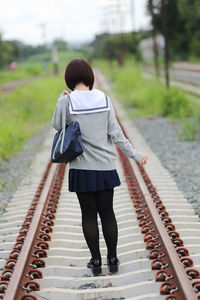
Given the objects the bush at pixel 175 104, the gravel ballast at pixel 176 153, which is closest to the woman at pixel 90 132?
the gravel ballast at pixel 176 153

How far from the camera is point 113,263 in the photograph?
15.4ft

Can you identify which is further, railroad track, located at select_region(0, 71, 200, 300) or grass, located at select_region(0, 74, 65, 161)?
grass, located at select_region(0, 74, 65, 161)

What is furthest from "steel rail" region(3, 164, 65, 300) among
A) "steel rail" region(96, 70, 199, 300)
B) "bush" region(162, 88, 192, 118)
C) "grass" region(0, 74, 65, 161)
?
"bush" region(162, 88, 192, 118)

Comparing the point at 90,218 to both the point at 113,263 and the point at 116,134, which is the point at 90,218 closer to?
the point at 113,263

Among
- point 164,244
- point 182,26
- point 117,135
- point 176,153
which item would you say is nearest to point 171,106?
point 176,153

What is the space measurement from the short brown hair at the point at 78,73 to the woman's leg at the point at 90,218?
2.98 ft

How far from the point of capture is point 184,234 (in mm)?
5531

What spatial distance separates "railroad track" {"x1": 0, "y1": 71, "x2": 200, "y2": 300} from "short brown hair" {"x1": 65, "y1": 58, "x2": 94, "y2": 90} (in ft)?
5.10

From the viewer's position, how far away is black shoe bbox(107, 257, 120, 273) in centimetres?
465

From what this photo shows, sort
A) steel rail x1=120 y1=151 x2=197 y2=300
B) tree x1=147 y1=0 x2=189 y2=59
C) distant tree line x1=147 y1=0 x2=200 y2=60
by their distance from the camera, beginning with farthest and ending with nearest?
1. tree x1=147 y1=0 x2=189 y2=59
2. distant tree line x1=147 y1=0 x2=200 y2=60
3. steel rail x1=120 y1=151 x2=197 y2=300

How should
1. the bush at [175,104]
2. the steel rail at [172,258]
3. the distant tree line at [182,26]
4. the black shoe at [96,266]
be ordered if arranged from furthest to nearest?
1. the distant tree line at [182,26]
2. the bush at [175,104]
3. the black shoe at [96,266]
4. the steel rail at [172,258]

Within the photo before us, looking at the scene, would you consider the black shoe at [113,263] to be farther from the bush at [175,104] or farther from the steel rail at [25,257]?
the bush at [175,104]

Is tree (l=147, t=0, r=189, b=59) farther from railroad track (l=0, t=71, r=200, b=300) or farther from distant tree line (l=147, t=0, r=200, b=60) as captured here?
railroad track (l=0, t=71, r=200, b=300)

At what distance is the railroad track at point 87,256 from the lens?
4.12 metres
